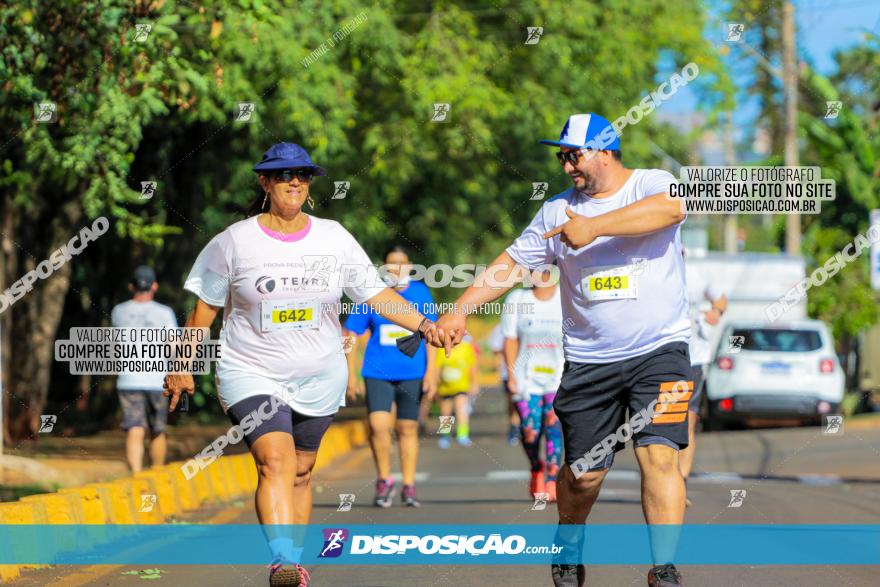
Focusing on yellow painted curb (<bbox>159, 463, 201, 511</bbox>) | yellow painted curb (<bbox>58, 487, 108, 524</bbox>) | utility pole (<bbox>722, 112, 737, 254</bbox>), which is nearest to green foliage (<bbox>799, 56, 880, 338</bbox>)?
utility pole (<bbox>722, 112, 737, 254</bbox>)

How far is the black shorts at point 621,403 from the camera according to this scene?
668cm

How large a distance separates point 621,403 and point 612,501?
18.9 ft

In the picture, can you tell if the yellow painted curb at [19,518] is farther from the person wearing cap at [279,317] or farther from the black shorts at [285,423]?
the black shorts at [285,423]

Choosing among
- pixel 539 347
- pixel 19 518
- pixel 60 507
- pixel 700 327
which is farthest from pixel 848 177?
pixel 19 518

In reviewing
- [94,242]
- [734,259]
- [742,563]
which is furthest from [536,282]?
[734,259]

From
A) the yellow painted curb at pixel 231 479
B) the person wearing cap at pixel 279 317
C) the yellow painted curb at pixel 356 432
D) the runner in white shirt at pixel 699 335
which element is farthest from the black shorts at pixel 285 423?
the yellow painted curb at pixel 356 432

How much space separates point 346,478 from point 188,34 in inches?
199

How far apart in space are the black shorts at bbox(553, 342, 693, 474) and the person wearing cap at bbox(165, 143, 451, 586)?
68 cm

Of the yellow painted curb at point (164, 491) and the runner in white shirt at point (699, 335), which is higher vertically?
the runner in white shirt at point (699, 335)

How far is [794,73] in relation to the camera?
102 feet

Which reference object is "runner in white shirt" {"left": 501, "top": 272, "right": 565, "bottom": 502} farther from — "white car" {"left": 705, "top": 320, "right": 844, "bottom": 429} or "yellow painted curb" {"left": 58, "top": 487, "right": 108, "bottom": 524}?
"white car" {"left": 705, "top": 320, "right": 844, "bottom": 429}

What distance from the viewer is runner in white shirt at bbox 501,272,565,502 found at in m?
12.2

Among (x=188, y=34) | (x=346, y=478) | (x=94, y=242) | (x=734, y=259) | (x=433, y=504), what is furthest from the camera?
(x=734, y=259)

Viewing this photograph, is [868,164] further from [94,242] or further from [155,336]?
[155,336]
